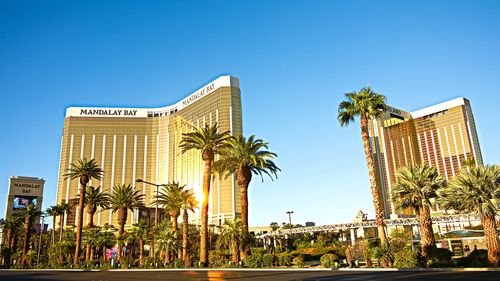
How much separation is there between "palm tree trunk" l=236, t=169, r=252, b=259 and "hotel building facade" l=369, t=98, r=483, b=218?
13080 centimetres

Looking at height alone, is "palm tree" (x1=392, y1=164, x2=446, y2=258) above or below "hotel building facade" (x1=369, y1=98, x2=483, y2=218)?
below

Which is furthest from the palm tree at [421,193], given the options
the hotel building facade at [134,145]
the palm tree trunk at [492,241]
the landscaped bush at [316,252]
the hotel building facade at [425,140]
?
the hotel building facade at [134,145]

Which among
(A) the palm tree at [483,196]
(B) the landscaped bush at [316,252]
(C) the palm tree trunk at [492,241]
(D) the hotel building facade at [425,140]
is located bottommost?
(B) the landscaped bush at [316,252]

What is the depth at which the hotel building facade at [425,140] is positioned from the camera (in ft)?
534

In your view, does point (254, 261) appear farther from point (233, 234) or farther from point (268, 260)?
point (233, 234)

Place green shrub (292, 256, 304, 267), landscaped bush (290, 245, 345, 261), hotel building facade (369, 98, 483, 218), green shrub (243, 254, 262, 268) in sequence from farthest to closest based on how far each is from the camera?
hotel building facade (369, 98, 483, 218)
landscaped bush (290, 245, 345, 261)
green shrub (243, 254, 262, 268)
green shrub (292, 256, 304, 267)

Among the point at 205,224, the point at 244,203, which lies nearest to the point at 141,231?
the point at 205,224

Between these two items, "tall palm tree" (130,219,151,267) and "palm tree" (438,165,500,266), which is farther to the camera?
"tall palm tree" (130,219,151,267)

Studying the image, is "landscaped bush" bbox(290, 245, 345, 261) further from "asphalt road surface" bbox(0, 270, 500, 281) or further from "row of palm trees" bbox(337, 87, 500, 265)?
"asphalt road surface" bbox(0, 270, 500, 281)

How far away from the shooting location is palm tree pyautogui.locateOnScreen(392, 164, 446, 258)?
102ft

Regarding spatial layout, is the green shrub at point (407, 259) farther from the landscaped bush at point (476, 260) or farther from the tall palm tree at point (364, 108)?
the tall palm tree at point (364, 108)

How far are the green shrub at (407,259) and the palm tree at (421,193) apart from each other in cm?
370

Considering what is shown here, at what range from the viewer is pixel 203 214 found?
142 feet

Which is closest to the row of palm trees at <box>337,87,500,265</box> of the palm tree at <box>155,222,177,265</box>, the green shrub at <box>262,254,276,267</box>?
the green shrub at <box>262,254,276,267</box>
